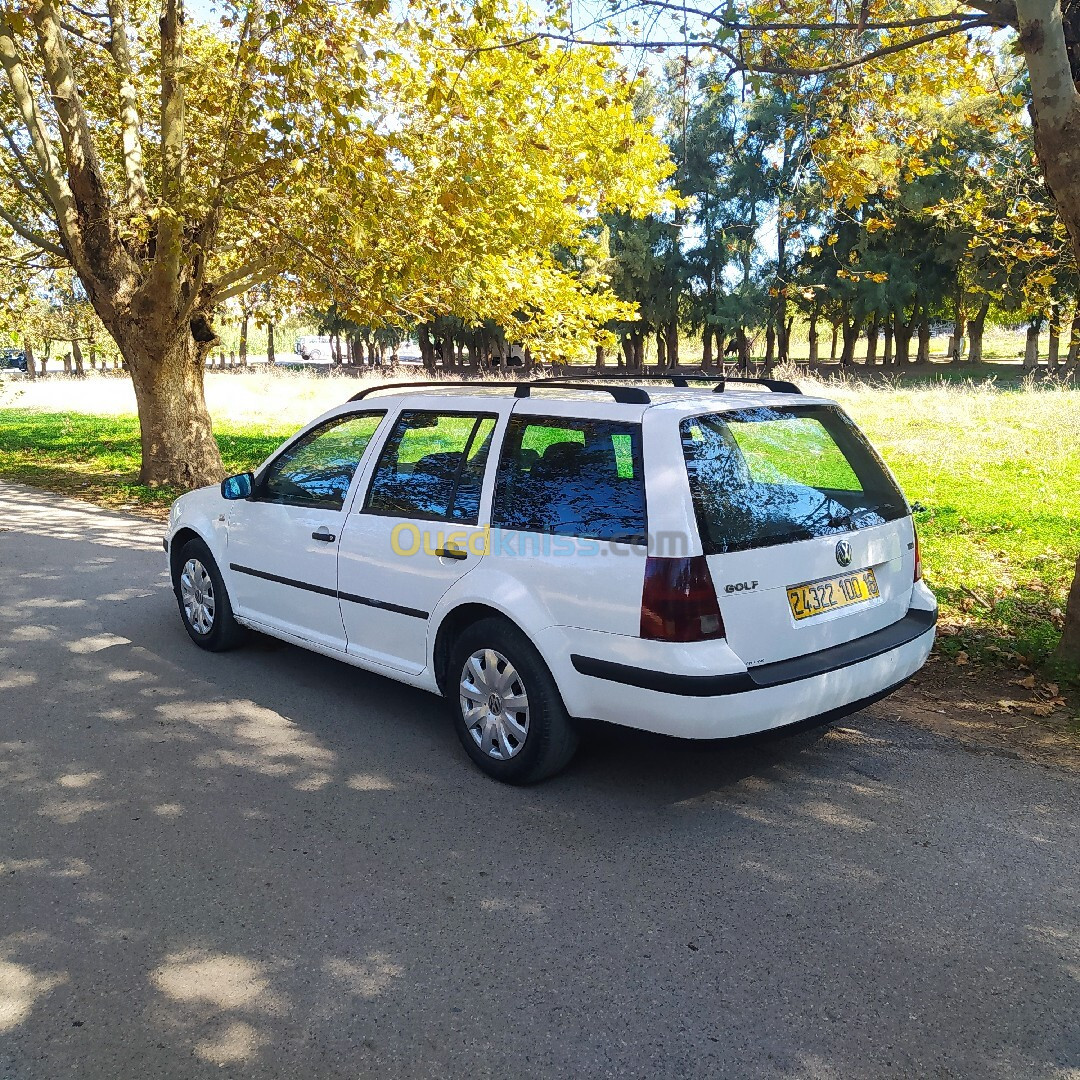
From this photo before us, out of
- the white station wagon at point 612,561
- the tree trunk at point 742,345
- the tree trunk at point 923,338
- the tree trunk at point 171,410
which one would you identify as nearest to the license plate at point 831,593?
the white station wagon at point 612,561

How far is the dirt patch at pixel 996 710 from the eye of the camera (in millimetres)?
4637

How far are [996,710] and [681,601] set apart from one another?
262 cm

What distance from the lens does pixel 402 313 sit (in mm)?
13750

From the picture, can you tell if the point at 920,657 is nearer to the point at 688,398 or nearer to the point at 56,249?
the point at 688,398

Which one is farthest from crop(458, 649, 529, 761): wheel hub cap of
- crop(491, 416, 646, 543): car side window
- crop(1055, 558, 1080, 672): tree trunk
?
crop(1055, 558, 1080, 672): tree trunk

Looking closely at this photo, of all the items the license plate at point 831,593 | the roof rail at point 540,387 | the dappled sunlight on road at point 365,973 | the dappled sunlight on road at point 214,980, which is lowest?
the dappled sunlight on road at point 214,980

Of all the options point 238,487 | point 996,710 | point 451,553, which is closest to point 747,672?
point 451,553

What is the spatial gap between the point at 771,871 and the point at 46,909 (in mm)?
2625

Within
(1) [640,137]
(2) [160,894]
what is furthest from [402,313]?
(2) [160,894]

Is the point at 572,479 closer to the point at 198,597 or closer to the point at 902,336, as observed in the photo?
the point at 198,597

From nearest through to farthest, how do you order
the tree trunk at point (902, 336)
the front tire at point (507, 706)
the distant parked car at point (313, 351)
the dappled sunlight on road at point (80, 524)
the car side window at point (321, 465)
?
the front tire at point (507, 706) < the car side window at point (321, 465) < the dappled sunlight on road at point (80, 524) < the tree trunk at point (902, 336) < the distant parked car at point (313, 351)

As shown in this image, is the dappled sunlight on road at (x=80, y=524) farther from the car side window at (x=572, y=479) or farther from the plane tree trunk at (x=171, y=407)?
the car side window at (x=572, y=479)

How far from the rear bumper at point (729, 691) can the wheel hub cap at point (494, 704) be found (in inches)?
11.5

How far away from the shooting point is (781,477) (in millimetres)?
4156
